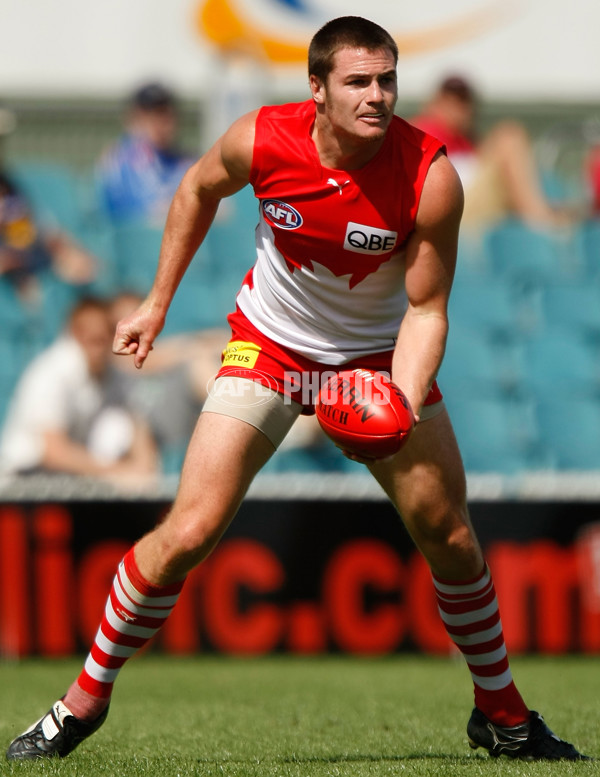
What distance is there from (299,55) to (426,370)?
347 inches

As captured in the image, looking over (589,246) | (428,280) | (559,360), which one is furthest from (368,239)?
(589,246)

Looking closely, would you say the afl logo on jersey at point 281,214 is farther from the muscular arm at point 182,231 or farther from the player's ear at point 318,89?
the player's ear at point 318,89

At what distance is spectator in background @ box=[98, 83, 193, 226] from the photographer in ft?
33.1

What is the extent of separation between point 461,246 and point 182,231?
610 cm

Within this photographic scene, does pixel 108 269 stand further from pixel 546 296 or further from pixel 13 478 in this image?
pixel 546 296

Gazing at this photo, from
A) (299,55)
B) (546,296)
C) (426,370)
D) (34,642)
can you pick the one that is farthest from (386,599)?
(299,55)

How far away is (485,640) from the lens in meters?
4.58

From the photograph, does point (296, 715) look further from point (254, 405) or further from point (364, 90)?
point (364, 90)

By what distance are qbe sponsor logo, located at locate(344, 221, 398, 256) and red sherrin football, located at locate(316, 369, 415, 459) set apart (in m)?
0.46

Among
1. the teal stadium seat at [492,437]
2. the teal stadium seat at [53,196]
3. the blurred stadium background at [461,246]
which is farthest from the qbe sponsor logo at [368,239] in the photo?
the teal stadium seat at [53,196]

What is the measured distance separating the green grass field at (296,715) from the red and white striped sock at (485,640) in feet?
0.65

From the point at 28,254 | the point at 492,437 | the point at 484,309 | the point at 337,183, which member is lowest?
the point at 492,437

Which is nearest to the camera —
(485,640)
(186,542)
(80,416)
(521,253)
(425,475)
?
(186,542)

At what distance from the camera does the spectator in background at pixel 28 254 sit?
9.78 metres
